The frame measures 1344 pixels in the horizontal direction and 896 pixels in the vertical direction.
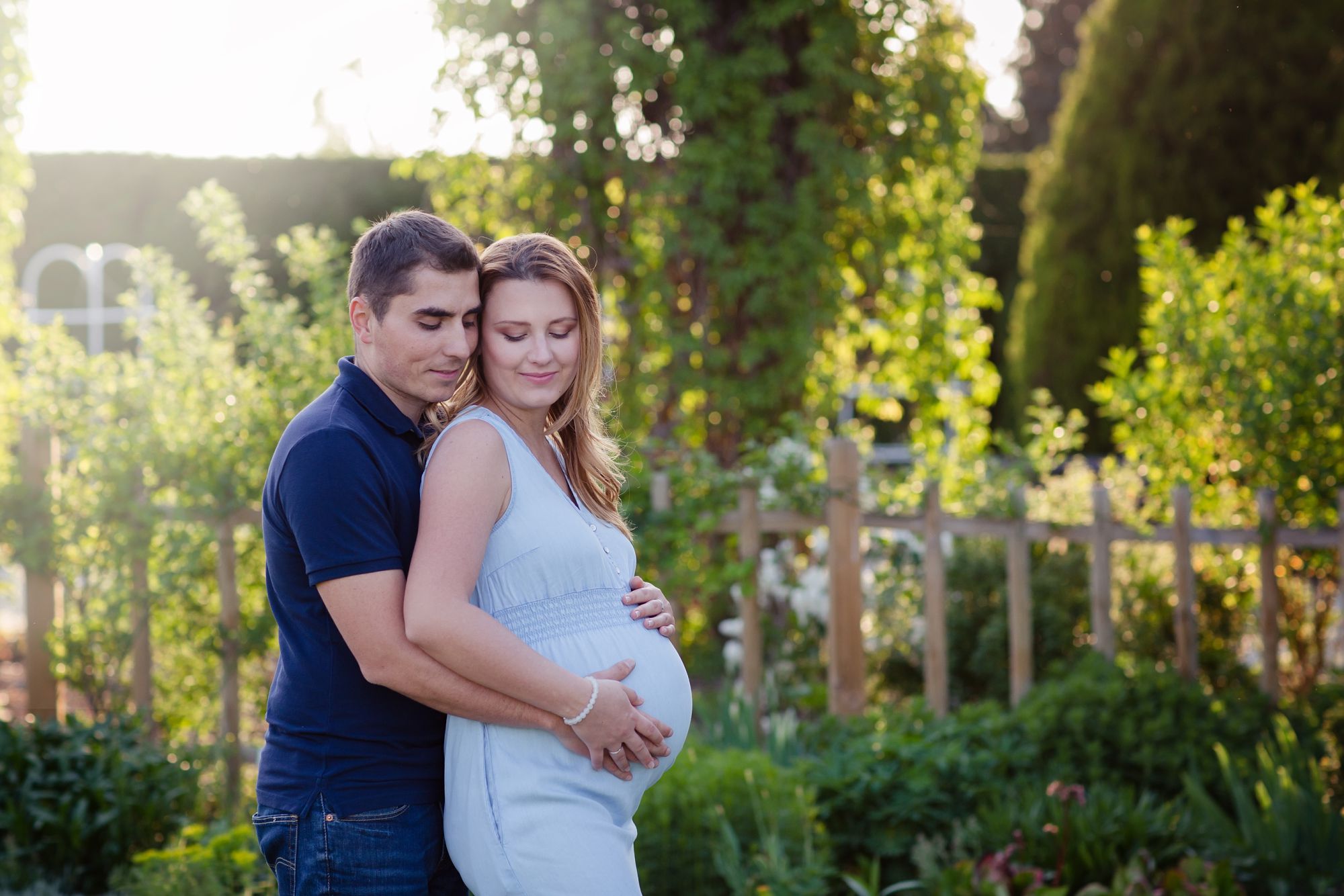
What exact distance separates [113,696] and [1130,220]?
27.8 feet

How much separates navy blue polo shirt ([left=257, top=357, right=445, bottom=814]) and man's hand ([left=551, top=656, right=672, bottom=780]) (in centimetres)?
24

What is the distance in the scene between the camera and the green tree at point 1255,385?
187 inches

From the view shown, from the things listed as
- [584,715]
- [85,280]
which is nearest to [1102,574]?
[584,715]

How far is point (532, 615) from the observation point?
5.82ft

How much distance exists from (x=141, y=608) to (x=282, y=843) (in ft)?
11.7


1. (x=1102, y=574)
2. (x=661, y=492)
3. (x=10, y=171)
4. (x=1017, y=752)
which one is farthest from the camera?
(x=10, y=171)

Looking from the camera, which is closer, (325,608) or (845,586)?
(325,608)

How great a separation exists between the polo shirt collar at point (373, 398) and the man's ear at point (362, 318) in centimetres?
5

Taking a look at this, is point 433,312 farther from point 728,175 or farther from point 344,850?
point 728,175

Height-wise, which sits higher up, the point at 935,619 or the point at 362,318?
the point at 362,318

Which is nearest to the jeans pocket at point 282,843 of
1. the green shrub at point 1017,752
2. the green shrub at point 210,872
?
the green shrub at point 210,872

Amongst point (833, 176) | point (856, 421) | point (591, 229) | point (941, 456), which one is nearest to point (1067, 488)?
point (941, 456)

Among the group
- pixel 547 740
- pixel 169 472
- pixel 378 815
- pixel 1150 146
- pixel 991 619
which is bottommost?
pixel 991 619

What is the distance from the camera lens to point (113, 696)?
4.87 meters
